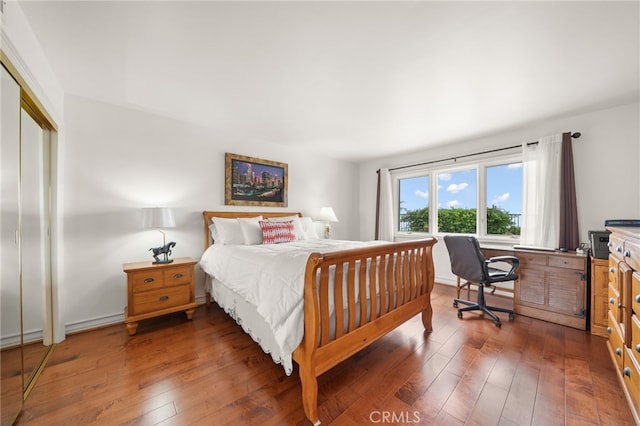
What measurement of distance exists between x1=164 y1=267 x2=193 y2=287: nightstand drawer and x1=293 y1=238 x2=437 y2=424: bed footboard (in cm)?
168

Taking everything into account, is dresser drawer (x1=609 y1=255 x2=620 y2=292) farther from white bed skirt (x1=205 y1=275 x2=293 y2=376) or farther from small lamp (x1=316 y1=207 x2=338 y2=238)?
small lamp (x1=316 y1=207 x2=338 y2=238)

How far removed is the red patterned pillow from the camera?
10.0ft

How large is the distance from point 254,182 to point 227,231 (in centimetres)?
96

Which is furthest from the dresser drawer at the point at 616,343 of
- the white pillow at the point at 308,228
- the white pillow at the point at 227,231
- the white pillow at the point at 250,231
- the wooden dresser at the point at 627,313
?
the white pillow at the point at 227,231

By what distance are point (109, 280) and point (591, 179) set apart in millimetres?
5455

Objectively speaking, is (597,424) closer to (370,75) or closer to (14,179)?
(370,75)

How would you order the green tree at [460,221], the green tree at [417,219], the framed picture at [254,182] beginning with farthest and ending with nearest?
the green tree at [417,219] → the green tree at [460,221] → the framed picture at [254,182]

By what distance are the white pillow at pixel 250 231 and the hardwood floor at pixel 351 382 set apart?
41.6 inches

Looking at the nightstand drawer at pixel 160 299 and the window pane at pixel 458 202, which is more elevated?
the window pane at pixel 458 202

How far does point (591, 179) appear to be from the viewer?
277 cm

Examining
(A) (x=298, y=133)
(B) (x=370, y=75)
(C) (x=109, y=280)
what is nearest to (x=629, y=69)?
(B) (x=370, y=75)

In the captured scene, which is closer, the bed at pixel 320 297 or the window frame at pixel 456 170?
the bed at pixel 320 297

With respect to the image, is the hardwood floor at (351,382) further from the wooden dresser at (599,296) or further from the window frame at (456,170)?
the window frame at (456,170)

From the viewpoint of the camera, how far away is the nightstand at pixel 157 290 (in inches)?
89.2
